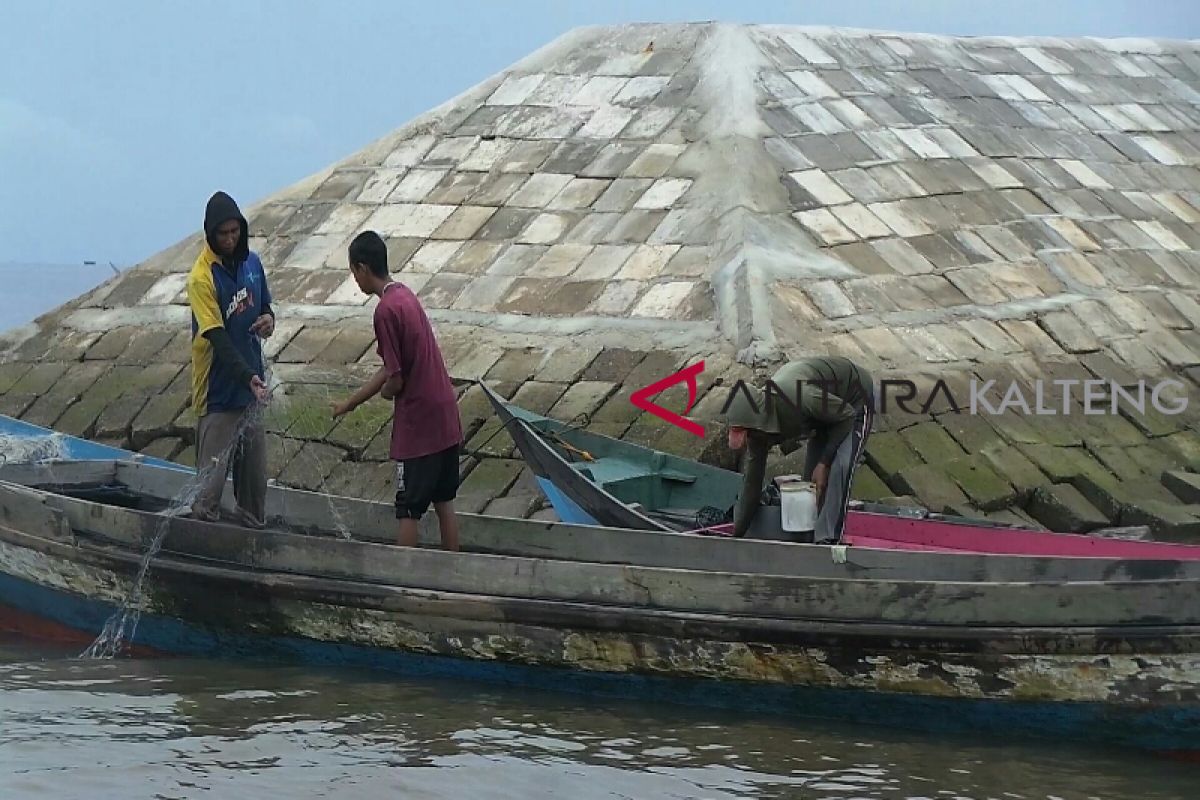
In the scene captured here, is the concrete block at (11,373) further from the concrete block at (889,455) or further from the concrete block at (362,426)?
the concrete block at (889,455)

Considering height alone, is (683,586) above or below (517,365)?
below

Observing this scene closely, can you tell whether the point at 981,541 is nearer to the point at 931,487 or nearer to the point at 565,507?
the point at 565,507

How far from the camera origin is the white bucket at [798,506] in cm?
955

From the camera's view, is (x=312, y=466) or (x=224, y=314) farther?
(x=312, y=466)

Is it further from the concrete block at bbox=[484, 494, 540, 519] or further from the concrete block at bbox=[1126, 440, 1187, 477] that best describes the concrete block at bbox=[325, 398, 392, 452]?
the concrete block at bbox=[1126, 440, 1187, 477]

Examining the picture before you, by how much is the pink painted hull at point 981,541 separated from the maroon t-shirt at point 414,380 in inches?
91.8

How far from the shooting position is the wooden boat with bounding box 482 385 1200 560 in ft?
31.9

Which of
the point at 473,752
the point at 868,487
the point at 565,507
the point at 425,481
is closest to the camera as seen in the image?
the point at 473,752

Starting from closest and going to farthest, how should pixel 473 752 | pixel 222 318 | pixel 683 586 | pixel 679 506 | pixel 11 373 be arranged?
pixel 473 752
pixel 683 586
pixel 222 318
pixel 679 506
pixel 11 373

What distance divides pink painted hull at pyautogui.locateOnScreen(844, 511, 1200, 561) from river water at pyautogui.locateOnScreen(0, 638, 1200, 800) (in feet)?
4.85

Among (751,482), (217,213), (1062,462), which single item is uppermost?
(217,213)

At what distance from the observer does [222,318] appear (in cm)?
990

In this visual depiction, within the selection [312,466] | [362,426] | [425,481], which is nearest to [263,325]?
[425,481]

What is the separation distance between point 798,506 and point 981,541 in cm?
115
